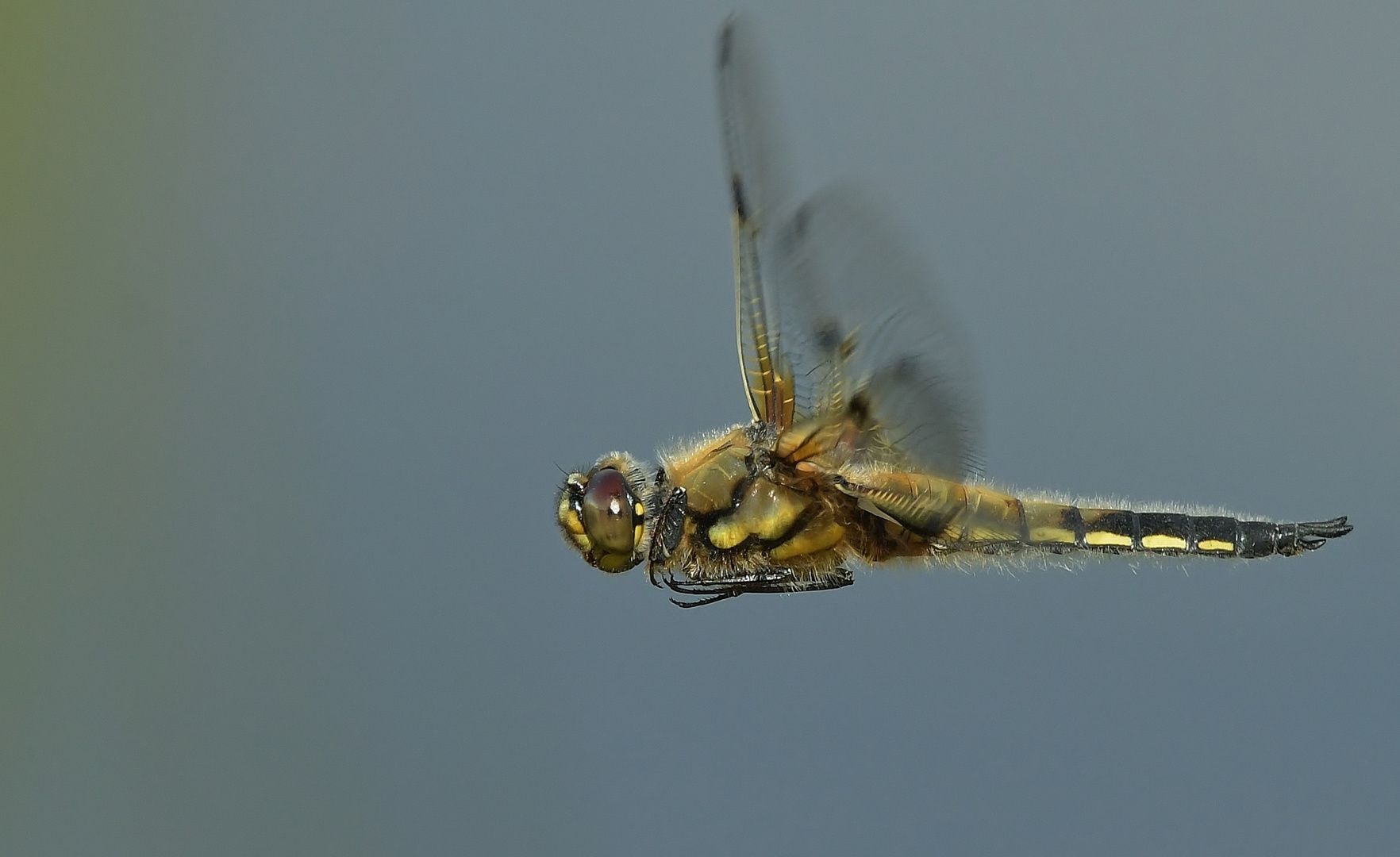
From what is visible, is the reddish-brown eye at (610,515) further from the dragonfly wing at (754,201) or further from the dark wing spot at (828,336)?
the dark wing spot at (828,336)

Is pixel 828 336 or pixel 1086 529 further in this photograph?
pixel 1086 529

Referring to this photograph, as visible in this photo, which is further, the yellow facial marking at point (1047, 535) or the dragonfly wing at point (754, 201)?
the yellow facial marking at point (1047, 535)

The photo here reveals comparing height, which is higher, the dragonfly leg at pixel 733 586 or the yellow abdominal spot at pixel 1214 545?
the yellow abdominal spot at pixel 1214 545

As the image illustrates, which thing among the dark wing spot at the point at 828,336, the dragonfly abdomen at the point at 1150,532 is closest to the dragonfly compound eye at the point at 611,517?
the dark wing spot at the point at 828,336

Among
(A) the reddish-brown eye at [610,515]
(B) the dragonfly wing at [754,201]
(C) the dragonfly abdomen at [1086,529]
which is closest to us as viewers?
(B) the dragonfly wing at [754,201]

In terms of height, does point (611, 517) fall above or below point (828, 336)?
below

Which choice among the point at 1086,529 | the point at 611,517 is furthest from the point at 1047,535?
the point at 611,517

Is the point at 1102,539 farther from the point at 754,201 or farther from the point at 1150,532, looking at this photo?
the point at 754,201

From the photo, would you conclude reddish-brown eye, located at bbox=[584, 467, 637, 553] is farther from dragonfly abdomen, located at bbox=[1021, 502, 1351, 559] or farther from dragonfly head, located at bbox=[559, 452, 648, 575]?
dragonfly abdomen, located at bbox=[1021, 502, 1351, 559]

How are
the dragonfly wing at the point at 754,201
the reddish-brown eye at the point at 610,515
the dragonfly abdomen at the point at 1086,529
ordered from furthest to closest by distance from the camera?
the dragonfly abdomen at the point at 1086,529 < the reddish-brown eye at the point at 610,515 < the dragonfly wing at the point at 754,201
